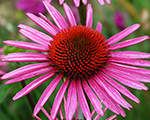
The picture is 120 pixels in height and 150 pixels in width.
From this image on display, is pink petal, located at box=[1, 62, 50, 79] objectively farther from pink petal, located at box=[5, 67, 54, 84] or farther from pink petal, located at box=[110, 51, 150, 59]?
pink petal, located at box=[110, 51, 150, 59]

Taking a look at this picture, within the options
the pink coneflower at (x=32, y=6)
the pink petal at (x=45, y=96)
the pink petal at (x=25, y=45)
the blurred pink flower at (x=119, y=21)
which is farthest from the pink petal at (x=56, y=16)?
the blurred pink flower at (x=119, y=21)

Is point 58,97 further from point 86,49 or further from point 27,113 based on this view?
point 27,113

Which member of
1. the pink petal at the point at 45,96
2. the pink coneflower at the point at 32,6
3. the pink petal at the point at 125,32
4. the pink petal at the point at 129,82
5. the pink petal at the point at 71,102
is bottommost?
the pink petal at the point at 129,82

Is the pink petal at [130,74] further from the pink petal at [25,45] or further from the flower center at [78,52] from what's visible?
the pink petal at [25,45]

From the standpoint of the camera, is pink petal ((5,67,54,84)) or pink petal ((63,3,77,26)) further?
pink petal ((63,3,77,26))

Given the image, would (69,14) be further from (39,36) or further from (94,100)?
(94,100)

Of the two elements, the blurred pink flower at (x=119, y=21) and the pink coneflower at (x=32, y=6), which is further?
the blurred pink flower at (x=119, y=21)

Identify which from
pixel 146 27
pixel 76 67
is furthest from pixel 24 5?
pixel 76 67

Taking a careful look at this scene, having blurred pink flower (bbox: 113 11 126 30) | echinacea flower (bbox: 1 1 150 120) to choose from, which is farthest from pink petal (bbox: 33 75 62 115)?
blurred pink flower (bbox: 113 11 126 30)
